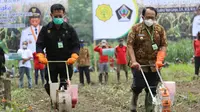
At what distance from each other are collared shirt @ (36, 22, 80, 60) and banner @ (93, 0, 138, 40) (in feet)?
24.6

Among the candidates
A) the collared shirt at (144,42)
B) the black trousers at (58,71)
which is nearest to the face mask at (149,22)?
the collared shirt at (144,42)

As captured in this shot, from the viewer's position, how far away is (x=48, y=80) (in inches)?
303

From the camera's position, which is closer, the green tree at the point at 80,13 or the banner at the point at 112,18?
the banner at the point at 112,18

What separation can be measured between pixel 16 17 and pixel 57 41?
7996 millimetres

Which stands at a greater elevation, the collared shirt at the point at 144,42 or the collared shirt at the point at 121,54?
the collared shirt at the point at 144,42

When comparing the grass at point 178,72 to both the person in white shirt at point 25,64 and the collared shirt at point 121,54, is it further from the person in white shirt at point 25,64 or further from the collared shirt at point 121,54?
the person in white shirt at point 25,64

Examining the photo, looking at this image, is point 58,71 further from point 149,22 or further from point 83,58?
point 83,58

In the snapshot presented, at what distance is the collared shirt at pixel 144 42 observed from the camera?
6.73 m

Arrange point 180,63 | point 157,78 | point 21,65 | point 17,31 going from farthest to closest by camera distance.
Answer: point 180,63 < point 17,31 < point 21,65 < point 157,78

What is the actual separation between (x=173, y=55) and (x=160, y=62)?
518 inches

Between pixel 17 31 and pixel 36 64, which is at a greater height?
pixel 17 31

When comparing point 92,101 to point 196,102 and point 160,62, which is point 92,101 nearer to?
point 196,102

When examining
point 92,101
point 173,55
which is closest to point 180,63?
point 173,55

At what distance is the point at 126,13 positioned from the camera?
15203mm
